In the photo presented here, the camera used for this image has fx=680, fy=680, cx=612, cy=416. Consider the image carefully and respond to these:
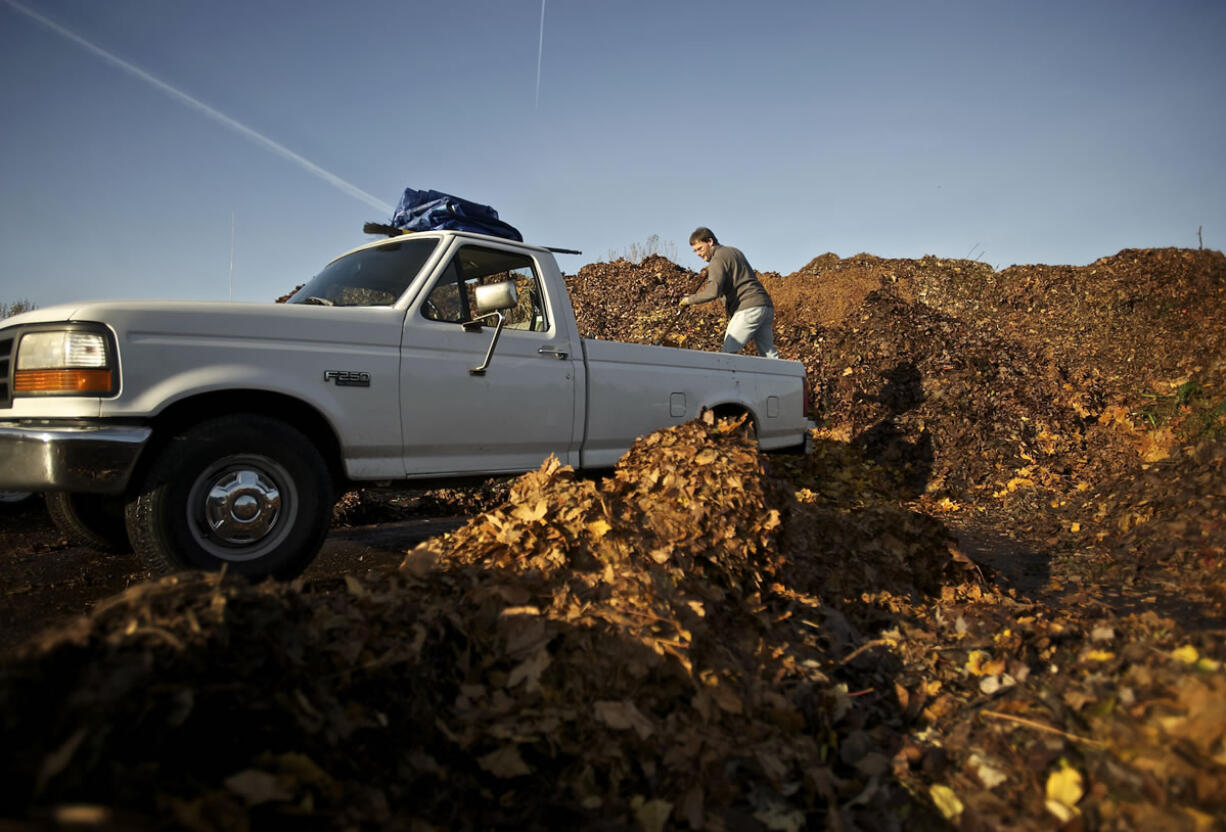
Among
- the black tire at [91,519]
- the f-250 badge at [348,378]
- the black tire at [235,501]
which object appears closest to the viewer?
the black tire at [235,501]

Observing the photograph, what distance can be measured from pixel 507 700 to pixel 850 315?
414 inches

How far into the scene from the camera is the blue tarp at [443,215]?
5066mm

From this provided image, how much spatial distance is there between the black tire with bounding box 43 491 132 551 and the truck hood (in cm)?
117

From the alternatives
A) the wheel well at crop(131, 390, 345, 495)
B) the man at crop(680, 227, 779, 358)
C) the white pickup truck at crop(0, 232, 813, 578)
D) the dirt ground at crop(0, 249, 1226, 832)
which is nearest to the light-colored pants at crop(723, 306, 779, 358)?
the man at crop(680, 227, 779, 358)

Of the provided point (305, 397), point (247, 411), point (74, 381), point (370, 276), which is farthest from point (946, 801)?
point (370, 276)

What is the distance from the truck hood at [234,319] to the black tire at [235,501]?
0.49 metres

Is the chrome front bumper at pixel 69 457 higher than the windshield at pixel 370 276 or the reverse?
the reverse

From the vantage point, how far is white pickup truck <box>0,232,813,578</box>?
126 inches

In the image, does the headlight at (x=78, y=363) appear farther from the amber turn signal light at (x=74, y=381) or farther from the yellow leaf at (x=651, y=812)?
the yellow leaf at (x=651, y=812)

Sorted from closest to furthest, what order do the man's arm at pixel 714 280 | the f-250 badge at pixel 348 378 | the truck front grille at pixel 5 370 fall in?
the truck front grille at pixel 5 370 < the f-250 badge at pixel 348 378 < the man's arm at pixel 714 280

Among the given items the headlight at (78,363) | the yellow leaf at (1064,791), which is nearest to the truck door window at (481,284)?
the headlight at (78,363)

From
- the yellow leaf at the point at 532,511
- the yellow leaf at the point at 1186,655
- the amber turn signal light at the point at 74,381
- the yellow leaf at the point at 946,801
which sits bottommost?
the yellow leaf at the point at 946,801

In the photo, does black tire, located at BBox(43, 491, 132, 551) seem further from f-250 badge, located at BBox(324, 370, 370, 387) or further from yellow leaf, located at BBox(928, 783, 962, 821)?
yellow leaf, located at BBox(928, 783, 962, 821)

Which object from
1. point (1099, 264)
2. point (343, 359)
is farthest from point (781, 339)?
point (343, 359)
